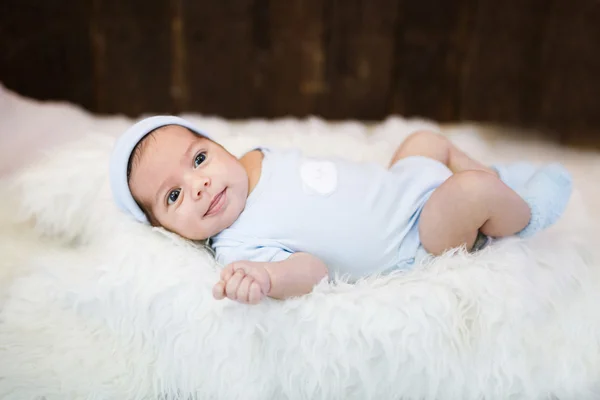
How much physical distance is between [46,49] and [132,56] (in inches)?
8.8

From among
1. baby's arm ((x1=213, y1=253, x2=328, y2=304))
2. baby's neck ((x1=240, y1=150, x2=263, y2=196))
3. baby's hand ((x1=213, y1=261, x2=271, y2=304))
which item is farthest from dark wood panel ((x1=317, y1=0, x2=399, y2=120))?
baby's hand ((x1=213, y1=261, x2=271, y2=304))

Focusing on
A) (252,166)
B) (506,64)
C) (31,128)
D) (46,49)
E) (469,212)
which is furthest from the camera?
(506,64)

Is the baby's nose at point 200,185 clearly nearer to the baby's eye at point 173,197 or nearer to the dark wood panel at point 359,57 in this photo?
the baby's eye at point 173,197

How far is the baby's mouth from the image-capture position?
3.04 feet

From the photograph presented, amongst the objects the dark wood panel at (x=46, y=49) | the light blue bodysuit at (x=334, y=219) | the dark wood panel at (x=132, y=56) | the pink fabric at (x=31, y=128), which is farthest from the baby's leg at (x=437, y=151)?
the dark wood panel at (x=46, y=49)

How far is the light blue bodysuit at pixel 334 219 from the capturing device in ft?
3.07

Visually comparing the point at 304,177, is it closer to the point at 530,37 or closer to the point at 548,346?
the point at 548,346

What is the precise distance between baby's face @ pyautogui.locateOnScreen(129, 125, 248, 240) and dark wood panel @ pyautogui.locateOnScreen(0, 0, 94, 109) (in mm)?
896

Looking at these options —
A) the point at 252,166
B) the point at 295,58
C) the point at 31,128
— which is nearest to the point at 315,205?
the point at 252,166

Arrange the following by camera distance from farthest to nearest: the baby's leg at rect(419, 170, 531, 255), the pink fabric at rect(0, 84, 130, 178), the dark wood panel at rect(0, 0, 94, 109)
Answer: the dark wood panel at rect(0, 0, 94, 109) < the pink fabric at rect(0, 84, 130, 178) < the baby's leg at rect(419, 170, 531, 255)

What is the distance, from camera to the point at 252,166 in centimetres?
103

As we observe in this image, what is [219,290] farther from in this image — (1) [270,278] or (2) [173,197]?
(2) [173,197]

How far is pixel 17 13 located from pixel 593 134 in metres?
1.60

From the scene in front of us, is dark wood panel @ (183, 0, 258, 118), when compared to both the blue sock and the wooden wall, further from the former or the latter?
the blue sock
